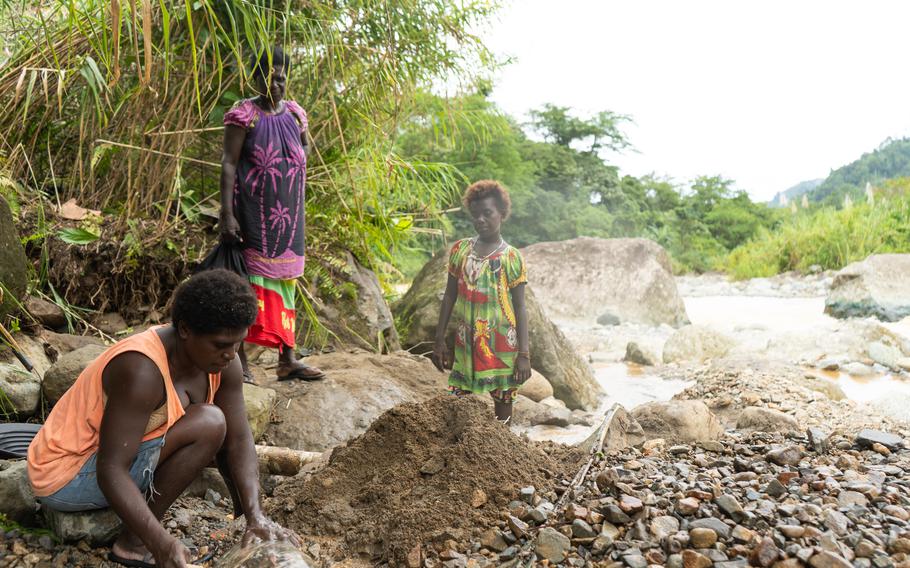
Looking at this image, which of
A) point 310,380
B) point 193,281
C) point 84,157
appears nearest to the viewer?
point 193,281

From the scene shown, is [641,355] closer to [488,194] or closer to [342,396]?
[488,194]

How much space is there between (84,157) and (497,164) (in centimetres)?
1019

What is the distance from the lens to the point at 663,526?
2.12 m

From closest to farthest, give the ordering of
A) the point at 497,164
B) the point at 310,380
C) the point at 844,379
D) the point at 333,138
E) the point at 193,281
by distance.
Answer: the point at 193,281 < the point at 310,380 < the point at 333,138 < the point at 844,379 < the point at 497,164

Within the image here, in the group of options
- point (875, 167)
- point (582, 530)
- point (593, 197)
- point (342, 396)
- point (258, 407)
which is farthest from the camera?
point (875, 167)

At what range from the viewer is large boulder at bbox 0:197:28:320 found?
329 centimetres

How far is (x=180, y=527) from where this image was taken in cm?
253

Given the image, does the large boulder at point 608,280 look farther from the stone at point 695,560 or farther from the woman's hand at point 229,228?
the stone at point 695,560

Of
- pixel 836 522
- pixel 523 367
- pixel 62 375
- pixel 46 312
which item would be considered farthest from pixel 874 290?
pixel 62 375

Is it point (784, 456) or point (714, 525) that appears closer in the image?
point (714, 525)

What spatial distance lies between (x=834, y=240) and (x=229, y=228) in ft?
44.3

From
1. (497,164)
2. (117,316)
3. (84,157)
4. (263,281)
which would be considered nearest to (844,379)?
(263,281)

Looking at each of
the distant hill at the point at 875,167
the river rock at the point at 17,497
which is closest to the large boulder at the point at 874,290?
the river rock at the point at 17,497

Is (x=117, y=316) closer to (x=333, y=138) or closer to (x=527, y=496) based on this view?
(x=333, y=138)
